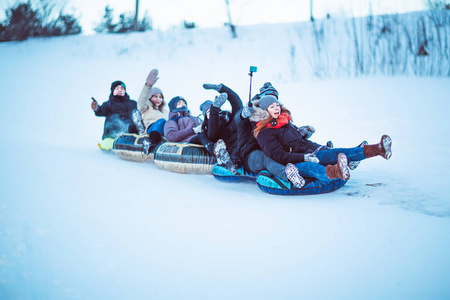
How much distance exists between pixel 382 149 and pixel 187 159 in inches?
78.9

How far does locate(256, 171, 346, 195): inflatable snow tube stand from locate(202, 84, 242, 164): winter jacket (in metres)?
0.62

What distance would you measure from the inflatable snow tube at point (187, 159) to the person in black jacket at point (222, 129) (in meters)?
0.13

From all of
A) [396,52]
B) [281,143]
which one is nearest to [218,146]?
[281,143]

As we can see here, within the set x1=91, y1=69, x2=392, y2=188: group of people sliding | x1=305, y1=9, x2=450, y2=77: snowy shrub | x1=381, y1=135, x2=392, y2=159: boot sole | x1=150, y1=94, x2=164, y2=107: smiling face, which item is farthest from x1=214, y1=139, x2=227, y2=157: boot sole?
x1=305, y1=9, x2=450, y2=77: snowy shrub

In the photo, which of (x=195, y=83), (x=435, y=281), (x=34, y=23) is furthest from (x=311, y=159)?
(x=34, y=23)

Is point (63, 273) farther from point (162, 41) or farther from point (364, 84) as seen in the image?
point (162, 41)

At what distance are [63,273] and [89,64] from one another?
1231cm

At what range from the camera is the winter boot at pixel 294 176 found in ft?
8.30

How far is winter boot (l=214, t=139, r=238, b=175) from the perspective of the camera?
126 inches

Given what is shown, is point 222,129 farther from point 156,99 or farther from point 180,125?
point 156,99

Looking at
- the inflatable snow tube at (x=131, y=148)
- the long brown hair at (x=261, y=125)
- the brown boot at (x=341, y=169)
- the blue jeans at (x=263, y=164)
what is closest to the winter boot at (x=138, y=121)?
the inflatable snow tube at (x=131, y=148)

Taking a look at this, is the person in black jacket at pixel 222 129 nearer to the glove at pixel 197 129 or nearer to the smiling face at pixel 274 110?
the glove at pixel 197 129

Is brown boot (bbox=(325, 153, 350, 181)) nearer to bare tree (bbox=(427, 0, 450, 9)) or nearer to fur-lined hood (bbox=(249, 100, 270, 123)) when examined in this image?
fur-lined hood (bbox=(249, 100, 270, 123))

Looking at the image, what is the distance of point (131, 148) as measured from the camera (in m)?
4.21
